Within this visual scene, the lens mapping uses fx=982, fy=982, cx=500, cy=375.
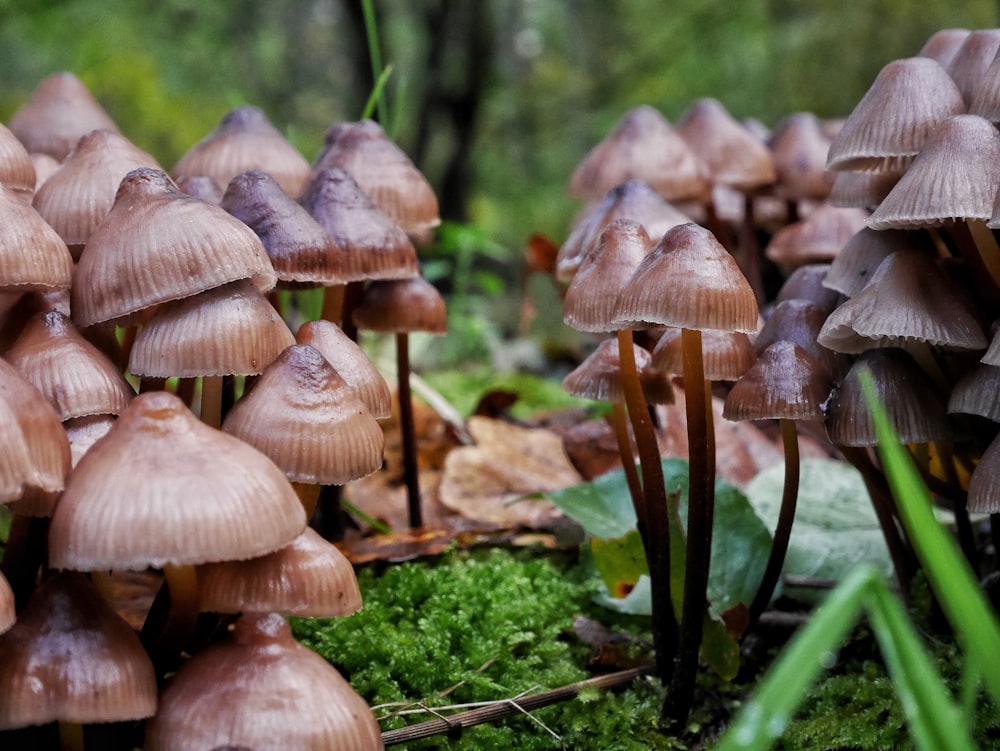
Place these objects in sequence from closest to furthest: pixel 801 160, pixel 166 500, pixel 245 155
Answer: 1. pixel 166 500
2. pixel 245 155
3. pixel 801 160

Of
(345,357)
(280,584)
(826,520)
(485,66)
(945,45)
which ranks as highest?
(485,66)

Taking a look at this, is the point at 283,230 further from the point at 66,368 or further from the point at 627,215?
the point at 627,215

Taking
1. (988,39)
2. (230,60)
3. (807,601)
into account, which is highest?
(230,60)

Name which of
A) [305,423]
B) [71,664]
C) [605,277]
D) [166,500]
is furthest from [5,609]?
[605,277]

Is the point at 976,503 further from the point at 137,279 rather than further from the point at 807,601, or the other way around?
the point at 137,279

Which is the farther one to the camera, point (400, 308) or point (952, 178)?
point (400, 308)

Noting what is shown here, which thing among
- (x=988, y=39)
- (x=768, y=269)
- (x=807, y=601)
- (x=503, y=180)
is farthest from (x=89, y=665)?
(x=503, y=180)
